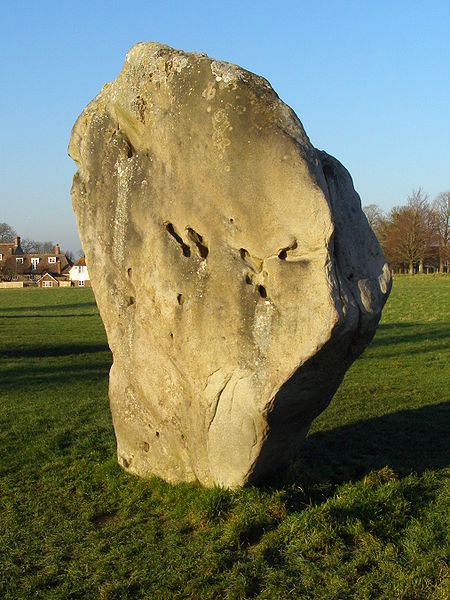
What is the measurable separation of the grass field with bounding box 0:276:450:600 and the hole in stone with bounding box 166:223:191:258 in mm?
2532

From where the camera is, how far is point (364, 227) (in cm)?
700

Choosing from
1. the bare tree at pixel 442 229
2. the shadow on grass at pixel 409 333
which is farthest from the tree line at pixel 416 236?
the shadow on grass at pixel 409 333

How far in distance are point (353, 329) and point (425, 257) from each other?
8036 centimetres

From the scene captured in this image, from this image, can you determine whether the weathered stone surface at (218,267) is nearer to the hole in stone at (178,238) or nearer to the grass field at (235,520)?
the hole in stone at (178,238)

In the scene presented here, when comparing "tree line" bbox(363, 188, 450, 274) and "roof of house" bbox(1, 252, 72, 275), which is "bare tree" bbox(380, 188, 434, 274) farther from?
"roof of house" bbox(1, 252, 72, 275)

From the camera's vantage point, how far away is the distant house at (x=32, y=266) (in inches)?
4656

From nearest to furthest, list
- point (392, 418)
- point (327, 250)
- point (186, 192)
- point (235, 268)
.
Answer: point (327, 250) < point (235, 268) < point (186, 192) < point (392, 418)

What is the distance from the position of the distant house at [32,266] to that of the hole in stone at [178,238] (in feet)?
360

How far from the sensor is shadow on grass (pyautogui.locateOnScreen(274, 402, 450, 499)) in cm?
802

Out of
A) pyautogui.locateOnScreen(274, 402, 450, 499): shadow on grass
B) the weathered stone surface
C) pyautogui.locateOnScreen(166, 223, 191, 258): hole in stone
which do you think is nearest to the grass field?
pyautogui.locateOnScreen(274, 402, 450, 499): shadow on grass

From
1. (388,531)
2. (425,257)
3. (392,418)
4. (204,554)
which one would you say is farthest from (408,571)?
(425,257)

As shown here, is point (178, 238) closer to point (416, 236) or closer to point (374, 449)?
point (374, 449)

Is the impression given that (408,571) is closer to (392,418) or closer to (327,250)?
Answer: (327,250)

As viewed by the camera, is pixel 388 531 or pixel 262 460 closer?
pixel 388 531
